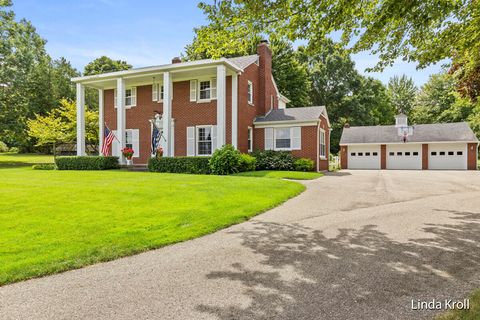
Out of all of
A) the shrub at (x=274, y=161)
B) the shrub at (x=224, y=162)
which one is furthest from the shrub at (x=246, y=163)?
the shrub at (x=274, y=161)

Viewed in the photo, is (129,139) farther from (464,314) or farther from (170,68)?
(464,314)

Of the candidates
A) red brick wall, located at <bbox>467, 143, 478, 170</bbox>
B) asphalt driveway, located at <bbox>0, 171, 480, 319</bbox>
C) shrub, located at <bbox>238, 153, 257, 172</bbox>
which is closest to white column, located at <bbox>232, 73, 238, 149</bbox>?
shrub, located at <bbox>238, 153, 257, 172</bbox>

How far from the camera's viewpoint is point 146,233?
5582 mm

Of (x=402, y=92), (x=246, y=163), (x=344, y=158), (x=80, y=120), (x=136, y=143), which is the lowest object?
(x=246, y=163)

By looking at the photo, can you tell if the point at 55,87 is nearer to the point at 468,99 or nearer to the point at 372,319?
the point at 468,99

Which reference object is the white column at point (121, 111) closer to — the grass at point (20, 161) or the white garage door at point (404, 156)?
the grass at point (20, 161)

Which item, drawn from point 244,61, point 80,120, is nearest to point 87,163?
point 80,120

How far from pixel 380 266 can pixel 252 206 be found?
4135 mm

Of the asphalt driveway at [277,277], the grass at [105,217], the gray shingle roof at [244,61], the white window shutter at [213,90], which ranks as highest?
the gray shingle roof at [244,61]

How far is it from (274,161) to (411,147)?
16874mm

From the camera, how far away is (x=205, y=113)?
20.6m

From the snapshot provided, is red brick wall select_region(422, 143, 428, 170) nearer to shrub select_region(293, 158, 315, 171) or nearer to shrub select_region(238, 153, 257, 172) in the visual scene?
shrub select_region(293, 158, 315, 171)

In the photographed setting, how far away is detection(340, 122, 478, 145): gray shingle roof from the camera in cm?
2792

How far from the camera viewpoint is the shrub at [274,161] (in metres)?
19.2
